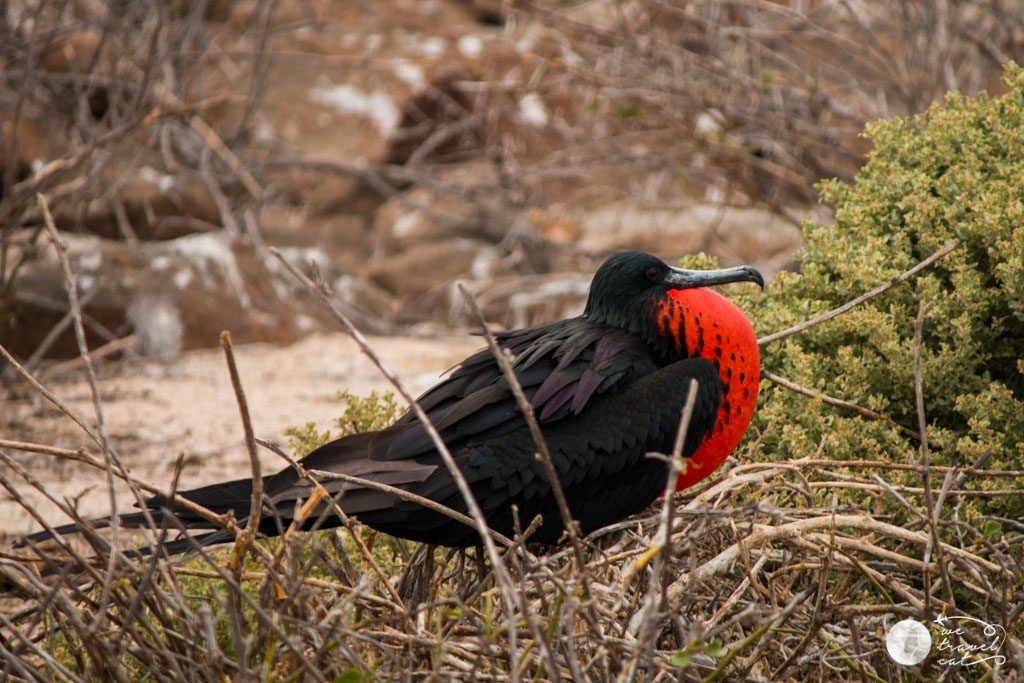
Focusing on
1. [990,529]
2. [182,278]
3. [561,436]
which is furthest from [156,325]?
[990,529]

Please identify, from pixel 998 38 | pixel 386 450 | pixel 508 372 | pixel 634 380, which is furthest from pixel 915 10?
pixel 508 372

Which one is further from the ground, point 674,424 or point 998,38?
point 998,38

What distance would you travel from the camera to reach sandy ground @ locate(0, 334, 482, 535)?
3936 millimetres

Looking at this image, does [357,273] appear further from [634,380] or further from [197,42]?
[634,380]

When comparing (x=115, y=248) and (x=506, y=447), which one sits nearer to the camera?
(x=506, y=447)

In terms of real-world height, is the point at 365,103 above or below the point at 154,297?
above

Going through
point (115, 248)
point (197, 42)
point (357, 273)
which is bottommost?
point (357, 273)

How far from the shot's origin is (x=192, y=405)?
4812mm

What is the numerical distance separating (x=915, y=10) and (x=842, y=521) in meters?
3.34

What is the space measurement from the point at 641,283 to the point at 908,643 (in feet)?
2.91

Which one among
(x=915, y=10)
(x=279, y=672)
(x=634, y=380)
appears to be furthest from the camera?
(x=915, y=10)

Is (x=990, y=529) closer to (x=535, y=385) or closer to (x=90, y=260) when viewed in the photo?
(x=535, y=385)

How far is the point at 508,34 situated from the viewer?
738 cm

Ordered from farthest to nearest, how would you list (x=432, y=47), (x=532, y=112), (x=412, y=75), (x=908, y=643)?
(x=432, y=47), (x=412, y=75), (x=532, y=112), (x=908, y=643)
